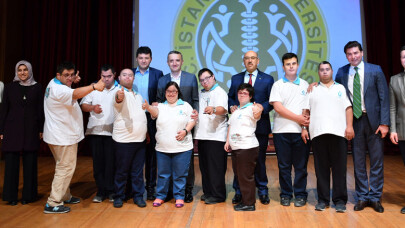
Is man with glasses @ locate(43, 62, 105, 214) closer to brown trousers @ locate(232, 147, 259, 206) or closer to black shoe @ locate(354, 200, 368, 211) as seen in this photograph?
brown trousers @ locate(232, 147, 259, 206)

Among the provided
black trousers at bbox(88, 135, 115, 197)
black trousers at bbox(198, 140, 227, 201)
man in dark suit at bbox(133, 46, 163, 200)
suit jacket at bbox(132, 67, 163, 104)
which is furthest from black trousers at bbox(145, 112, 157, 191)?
black trousers at bbox(198, 140, 227, 201)

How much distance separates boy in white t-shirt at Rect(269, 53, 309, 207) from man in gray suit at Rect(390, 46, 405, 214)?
0.72m

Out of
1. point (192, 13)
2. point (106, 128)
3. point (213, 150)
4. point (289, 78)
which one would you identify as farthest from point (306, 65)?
point (106, 128)

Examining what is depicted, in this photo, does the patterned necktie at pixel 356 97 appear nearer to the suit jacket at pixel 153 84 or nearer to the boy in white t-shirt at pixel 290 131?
the boy in white t-shirt at pixel 290 131

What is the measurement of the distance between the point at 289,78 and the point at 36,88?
7.60 feet

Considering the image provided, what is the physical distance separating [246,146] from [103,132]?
1.33 m

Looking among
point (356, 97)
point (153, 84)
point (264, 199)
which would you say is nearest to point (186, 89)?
point (153, 84)

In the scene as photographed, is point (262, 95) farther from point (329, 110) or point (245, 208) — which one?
point (245, 208)

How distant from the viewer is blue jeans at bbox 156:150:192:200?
305 centimetres

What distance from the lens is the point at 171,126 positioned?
9.86ft

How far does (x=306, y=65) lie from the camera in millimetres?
5641

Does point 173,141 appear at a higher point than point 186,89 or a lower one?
lower

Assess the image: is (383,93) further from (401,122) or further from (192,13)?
(192,13)

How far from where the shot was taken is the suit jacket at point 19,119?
305 centimetres
